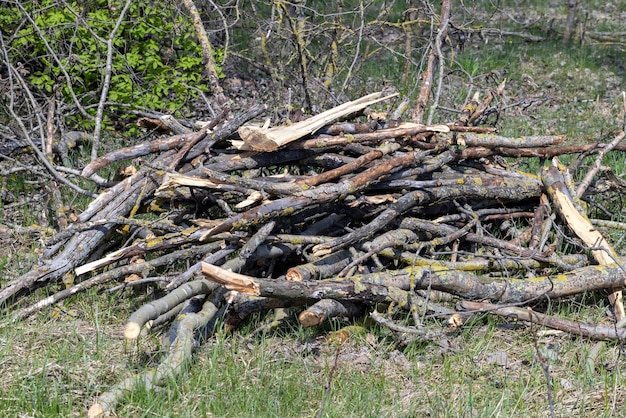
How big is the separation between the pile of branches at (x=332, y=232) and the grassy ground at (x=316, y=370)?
0.15m

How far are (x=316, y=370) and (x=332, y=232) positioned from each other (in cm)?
122

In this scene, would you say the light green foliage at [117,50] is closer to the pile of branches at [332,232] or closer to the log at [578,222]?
the pile of branches at [332,232]

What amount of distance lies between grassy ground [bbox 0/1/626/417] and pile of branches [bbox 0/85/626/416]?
0.15 meters

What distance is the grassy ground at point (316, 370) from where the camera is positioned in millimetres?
3533

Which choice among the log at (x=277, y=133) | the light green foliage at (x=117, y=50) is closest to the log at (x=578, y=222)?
the log at (x=277, y=133)

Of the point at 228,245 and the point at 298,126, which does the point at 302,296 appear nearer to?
the point at 228,245

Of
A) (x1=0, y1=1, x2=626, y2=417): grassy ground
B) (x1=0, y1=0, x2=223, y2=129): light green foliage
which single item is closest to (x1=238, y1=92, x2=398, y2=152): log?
(x1=0, y1=1, x2=626, y2=417): grassy ground

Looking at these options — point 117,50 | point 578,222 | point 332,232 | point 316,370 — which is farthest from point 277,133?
point 117,50

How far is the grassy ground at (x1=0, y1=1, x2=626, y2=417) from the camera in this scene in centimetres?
353

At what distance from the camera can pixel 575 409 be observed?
3654 mm

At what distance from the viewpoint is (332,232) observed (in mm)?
4945

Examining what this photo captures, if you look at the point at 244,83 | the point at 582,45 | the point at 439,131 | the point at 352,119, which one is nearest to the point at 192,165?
the point at 352,119

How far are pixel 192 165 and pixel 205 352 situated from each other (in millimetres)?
1512

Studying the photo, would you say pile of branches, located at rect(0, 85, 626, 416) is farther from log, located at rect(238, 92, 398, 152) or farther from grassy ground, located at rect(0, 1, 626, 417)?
grassy ground, located at rect(0, 1, 626, 417)
